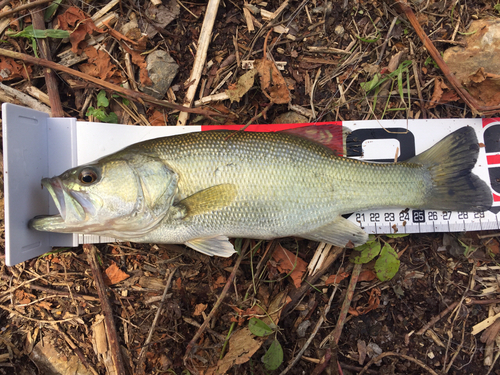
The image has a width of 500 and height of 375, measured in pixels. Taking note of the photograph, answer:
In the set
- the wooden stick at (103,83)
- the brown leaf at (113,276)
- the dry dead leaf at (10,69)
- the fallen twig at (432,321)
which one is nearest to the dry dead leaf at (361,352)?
the fallen twig at (432,321)

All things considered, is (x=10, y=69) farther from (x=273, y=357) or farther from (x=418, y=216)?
(x=418, y=216)

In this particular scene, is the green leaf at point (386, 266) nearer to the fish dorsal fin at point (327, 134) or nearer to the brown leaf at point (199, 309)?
the fish dorsal fin at point (327, 134)

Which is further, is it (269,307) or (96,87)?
(96,87)

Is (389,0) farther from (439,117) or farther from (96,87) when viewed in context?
(96,87)

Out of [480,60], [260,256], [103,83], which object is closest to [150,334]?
[260,256]

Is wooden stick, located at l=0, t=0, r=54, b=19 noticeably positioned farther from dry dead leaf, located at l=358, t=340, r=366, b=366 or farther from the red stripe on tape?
the red stripe on tape

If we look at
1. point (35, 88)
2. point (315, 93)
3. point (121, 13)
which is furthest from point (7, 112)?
point (315, 93)

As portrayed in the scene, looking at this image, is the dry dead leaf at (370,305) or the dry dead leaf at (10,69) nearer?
the dry dead leaf at (370,305)
